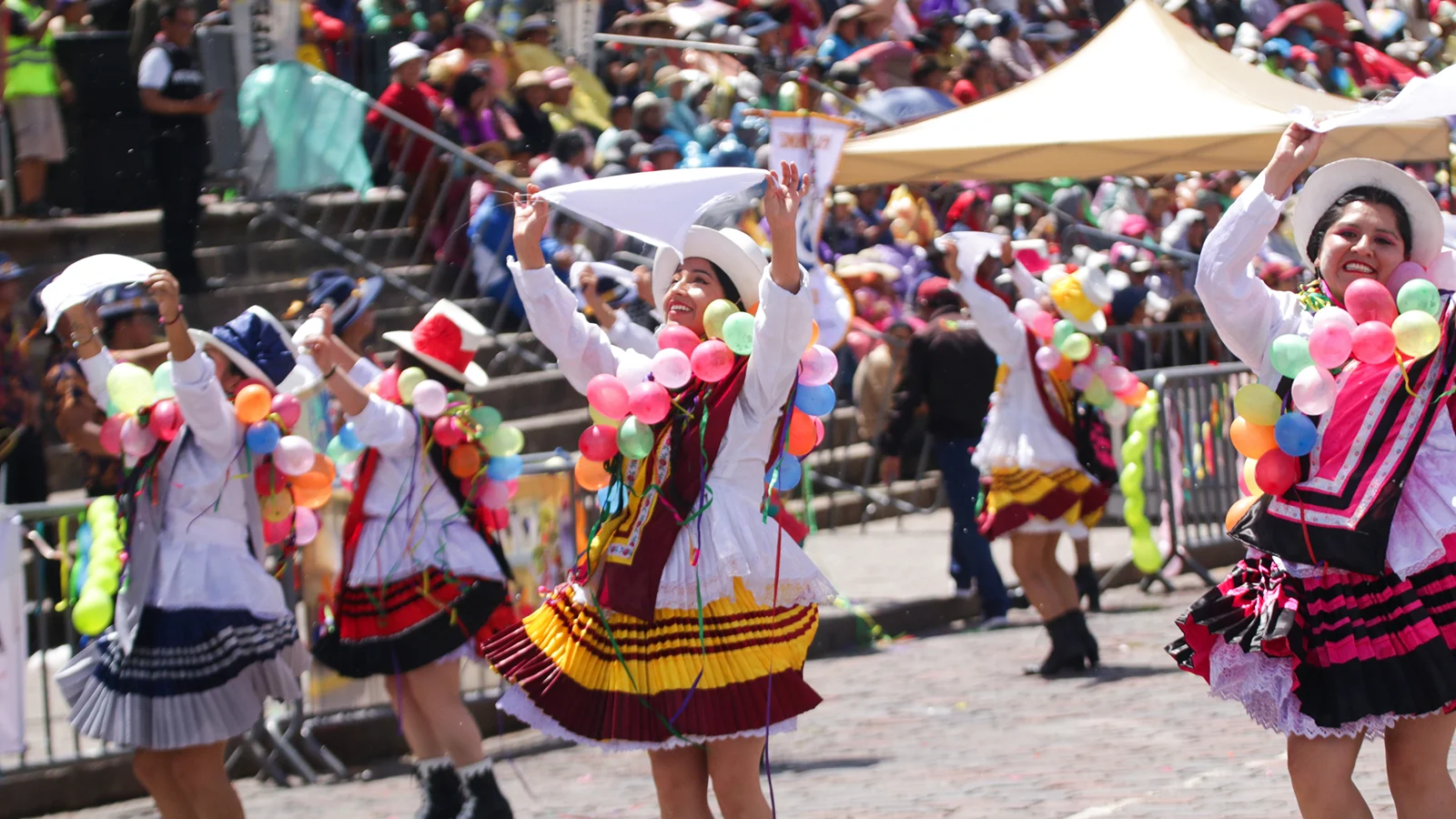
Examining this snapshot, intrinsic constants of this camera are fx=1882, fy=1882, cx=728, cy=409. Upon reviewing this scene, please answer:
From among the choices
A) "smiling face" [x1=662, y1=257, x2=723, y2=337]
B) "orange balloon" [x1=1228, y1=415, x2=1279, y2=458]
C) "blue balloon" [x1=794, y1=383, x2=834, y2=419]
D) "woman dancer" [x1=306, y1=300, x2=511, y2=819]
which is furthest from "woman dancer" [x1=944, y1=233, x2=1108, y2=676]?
"orange balloon" [x1=1228, y1=415, x2=1279, y2=458]

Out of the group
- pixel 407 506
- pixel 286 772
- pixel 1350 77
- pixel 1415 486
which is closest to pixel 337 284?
pixel 407 506

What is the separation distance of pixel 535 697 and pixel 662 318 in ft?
3.85

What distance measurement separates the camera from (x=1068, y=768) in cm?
714

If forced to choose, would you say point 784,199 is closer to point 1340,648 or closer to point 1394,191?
point 1394,191

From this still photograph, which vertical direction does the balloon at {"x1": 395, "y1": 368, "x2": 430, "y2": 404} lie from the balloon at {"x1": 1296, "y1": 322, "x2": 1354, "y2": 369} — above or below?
below

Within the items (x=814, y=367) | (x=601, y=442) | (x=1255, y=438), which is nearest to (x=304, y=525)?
(x=601, y=442)

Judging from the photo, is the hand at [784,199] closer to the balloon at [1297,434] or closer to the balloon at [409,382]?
the balloon at [1297,434]

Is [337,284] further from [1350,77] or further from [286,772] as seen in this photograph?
[1350,77]

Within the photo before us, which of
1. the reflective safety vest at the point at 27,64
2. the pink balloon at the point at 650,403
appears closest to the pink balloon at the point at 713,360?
the pink balloon at the point at 650,403

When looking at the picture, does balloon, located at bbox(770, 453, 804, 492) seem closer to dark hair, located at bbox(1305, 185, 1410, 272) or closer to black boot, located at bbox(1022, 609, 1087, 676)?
dark hair, located at bbox(1305, 185, 1410, 272)

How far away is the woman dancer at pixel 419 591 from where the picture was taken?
690cm

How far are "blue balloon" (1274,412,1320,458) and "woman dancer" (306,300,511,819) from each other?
11.2 ft

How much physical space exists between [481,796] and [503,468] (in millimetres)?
1257

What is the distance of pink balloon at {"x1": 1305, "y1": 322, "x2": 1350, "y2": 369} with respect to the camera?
439 centimetres
